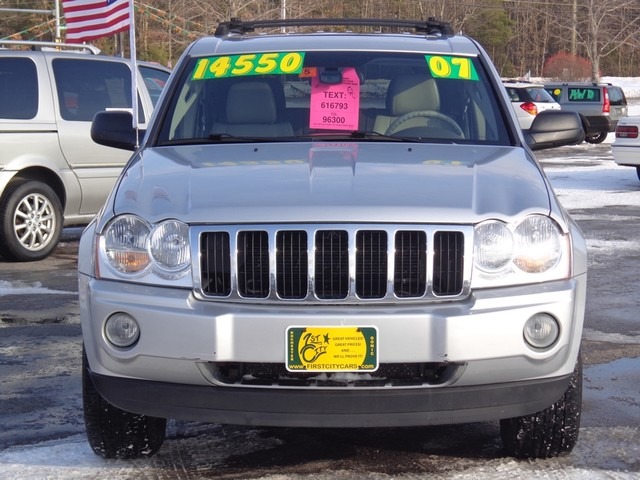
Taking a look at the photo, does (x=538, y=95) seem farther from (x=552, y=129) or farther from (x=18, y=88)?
(x=552, y=129)

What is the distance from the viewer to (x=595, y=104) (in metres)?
29.5

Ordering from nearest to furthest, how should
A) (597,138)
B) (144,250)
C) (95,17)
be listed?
1. (144,250)
2. (95,17)
3. (597,138)

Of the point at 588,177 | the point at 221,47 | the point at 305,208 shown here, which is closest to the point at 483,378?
the point at 305,208

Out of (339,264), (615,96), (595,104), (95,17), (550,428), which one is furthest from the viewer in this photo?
(615,96)

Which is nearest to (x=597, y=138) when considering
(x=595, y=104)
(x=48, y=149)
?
(x=595, y=104)

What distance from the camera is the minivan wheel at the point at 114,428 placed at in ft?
13.9

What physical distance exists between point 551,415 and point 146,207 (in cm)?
172

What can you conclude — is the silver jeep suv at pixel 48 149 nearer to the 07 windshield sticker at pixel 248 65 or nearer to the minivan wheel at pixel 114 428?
the 07 windshield sticker at pixel 248 65

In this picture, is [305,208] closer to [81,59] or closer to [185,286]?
[185,286]

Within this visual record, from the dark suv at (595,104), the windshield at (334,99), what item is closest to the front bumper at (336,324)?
the windshield at (334,99)

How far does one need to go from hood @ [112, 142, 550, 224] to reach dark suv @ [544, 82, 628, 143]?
24584mm

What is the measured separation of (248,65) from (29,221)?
15.8ft

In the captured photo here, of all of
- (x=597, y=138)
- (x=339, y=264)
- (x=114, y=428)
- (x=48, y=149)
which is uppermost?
(x=339, y=264)

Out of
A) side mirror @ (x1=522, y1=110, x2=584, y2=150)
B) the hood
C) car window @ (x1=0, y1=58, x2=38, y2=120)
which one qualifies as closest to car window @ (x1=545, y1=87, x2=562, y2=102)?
car window @ (x1=0, y1=58, x2=38, y2=120)
